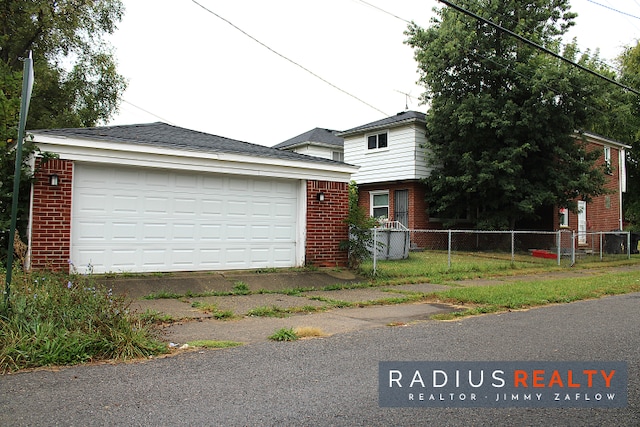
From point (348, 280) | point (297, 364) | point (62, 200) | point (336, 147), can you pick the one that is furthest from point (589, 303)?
point (336, 147)

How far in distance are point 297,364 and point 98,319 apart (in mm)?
2204

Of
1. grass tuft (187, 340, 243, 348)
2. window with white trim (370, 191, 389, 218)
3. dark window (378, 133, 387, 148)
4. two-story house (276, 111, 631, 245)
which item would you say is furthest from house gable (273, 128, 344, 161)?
grass tuft (187, 340, 243, 348)

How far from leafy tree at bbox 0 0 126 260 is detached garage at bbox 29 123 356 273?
12.9m

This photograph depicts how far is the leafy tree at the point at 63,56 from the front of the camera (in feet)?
72.5

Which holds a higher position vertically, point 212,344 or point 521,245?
point 521,245

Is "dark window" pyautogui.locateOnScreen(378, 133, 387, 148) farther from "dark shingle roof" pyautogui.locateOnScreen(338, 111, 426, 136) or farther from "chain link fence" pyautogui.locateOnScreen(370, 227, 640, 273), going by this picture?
"chain link fence" pyautogui.locateOnScreen(370, 227, 640, 273)

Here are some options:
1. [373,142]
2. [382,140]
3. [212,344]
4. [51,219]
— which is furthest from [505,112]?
[212,344]

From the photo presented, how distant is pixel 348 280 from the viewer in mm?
11906

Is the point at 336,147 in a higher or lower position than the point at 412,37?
lower

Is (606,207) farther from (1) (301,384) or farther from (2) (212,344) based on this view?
(1) (301,384)

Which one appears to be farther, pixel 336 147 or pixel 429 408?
pixel 336 147

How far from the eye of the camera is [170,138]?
1166 centimetres

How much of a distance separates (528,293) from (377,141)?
1402cm

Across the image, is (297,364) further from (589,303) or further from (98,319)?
(589,303)
